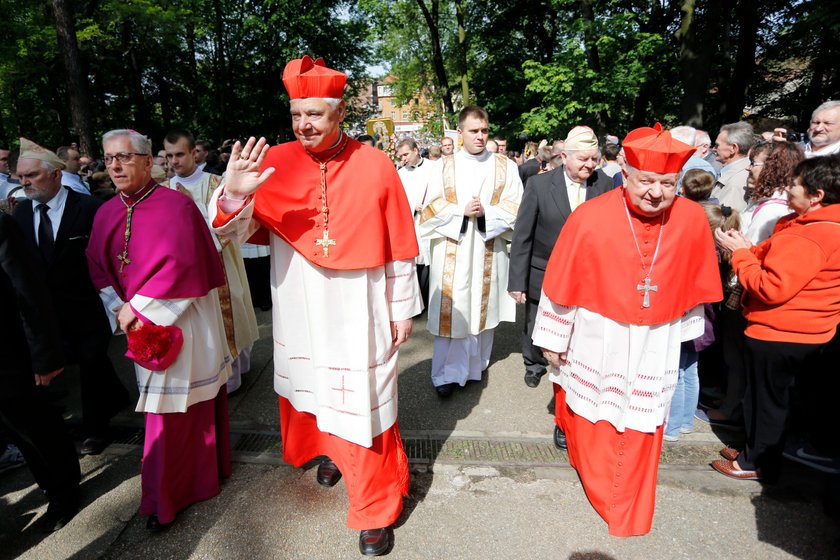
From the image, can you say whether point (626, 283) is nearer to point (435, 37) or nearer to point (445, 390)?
point (445, 390)

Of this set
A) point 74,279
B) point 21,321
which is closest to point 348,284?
point 21,321

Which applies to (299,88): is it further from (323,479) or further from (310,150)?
(323,479)

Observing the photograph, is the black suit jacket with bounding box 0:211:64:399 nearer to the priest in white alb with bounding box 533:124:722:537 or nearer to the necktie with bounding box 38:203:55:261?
the necktie with bounding box 38:203:55:261

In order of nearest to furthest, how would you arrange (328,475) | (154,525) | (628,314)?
(628,314) → (154,525) → (328,475)

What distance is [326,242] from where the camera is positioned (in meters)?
2.67

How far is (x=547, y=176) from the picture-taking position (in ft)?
13.5

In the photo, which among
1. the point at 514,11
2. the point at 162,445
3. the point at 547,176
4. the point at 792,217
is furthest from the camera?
the point at 514,11

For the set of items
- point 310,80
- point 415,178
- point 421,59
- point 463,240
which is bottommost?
point 463,240

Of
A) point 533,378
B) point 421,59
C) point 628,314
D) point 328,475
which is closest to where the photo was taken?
point 628,314

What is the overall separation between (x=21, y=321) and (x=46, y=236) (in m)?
1.16

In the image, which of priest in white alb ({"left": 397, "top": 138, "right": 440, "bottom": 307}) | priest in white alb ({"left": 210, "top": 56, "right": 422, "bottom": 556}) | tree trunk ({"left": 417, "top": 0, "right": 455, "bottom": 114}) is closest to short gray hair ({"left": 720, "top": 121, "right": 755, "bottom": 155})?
priest in white alb ({"left": 397, "top": 138, "right": 440, "bottom": 307})

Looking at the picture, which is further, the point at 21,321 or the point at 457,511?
the point at 457,511

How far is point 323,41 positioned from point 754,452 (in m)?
21.9

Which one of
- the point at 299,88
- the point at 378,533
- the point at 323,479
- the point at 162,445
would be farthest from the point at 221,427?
the point at 299,88
